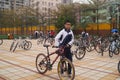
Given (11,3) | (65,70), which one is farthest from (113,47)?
(11,3)

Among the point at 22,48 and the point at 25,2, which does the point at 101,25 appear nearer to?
the point at 22,48

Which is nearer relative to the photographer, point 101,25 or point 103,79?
point 103,79

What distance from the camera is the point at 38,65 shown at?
7.60 meters

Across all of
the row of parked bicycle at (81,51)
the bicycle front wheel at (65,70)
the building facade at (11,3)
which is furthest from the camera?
the building facade at (11,3)

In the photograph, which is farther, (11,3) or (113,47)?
(11,3)

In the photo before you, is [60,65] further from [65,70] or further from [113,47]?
[113,47]

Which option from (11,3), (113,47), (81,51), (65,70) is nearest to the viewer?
(65,70)

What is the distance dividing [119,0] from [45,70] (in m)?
14.6

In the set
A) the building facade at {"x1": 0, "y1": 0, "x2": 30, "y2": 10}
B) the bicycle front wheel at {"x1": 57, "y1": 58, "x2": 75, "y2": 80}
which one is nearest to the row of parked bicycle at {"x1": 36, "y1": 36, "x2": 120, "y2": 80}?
the bicycle front wheel at {"x1": 57, "y1": 58, "x2": 75, "y2": 80}

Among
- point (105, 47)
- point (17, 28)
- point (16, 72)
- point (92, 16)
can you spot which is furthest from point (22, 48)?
point (17, 28)

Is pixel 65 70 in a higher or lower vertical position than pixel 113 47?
lower

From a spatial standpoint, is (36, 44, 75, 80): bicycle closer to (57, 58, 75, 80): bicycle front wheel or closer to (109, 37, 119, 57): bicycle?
(57, 58, 75, 80): bicycle front wheel

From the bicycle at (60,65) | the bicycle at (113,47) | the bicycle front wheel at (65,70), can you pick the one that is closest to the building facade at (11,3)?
the bicycle at (113,47)

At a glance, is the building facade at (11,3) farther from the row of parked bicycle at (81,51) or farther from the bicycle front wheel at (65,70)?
the bicycle front wheel at (65,70)
